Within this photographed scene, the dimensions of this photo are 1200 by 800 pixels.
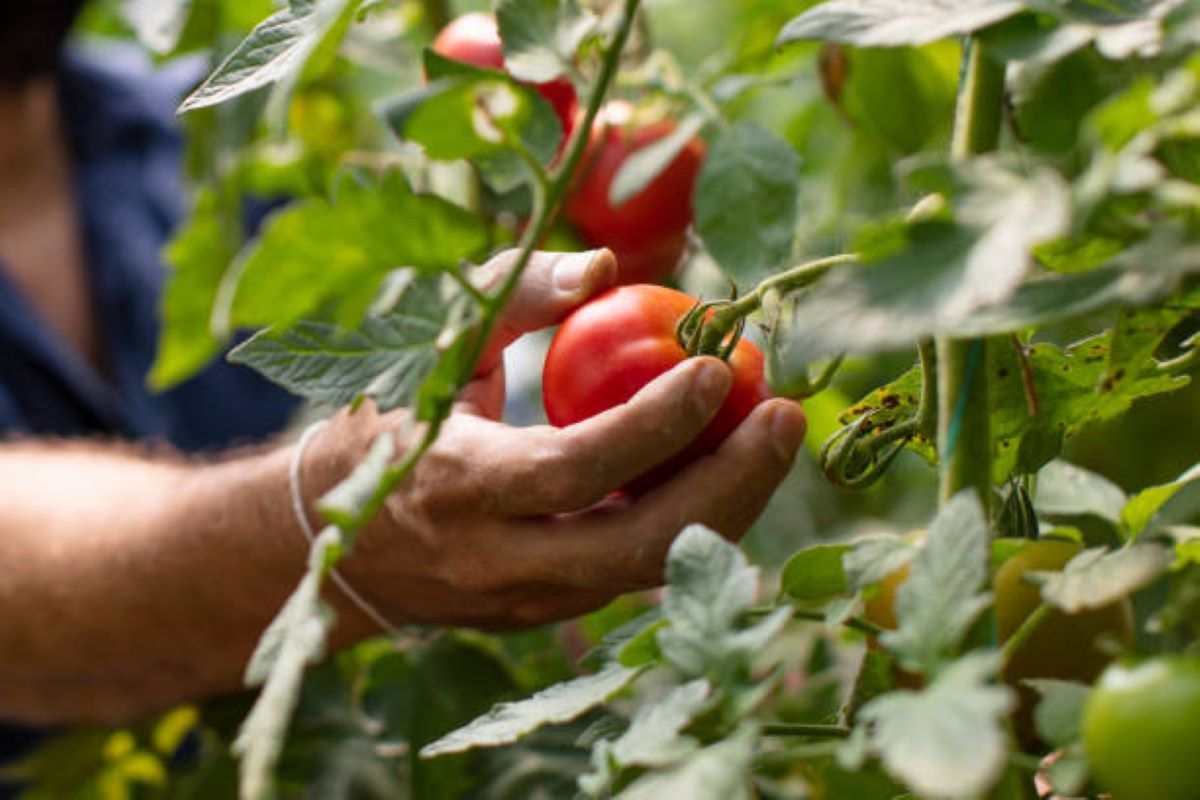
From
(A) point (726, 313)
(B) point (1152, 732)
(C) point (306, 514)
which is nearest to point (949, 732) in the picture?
(B) point (1152, 732)

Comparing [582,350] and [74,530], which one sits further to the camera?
[74,530]

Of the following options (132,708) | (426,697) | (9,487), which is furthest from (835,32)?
(9,487)

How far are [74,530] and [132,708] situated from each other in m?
0.17

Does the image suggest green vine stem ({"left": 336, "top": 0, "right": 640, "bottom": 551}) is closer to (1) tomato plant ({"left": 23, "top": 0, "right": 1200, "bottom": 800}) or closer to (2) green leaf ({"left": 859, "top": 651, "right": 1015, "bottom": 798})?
(1) tomato plant ({"left": 23, "top": 0, "right": 1200, "bottom": 800})

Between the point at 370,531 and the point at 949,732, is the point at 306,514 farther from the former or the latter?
the point at 949,732

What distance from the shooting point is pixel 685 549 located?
42 centimetres

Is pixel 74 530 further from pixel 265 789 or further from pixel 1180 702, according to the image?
pixel 1180 702

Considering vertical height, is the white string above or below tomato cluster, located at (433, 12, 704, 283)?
below

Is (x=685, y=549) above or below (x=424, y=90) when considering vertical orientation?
below

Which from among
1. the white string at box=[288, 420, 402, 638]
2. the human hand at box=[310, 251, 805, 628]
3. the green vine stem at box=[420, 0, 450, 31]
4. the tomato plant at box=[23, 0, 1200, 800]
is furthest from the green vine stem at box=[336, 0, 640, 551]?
the green vine stem at box=[420, 0, 450, 31]

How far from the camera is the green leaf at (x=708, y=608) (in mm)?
393

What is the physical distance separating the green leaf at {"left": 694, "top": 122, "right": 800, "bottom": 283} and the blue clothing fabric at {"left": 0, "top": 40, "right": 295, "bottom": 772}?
1.10m

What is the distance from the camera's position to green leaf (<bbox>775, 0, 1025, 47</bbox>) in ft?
1.29

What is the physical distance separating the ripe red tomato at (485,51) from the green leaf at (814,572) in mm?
339
